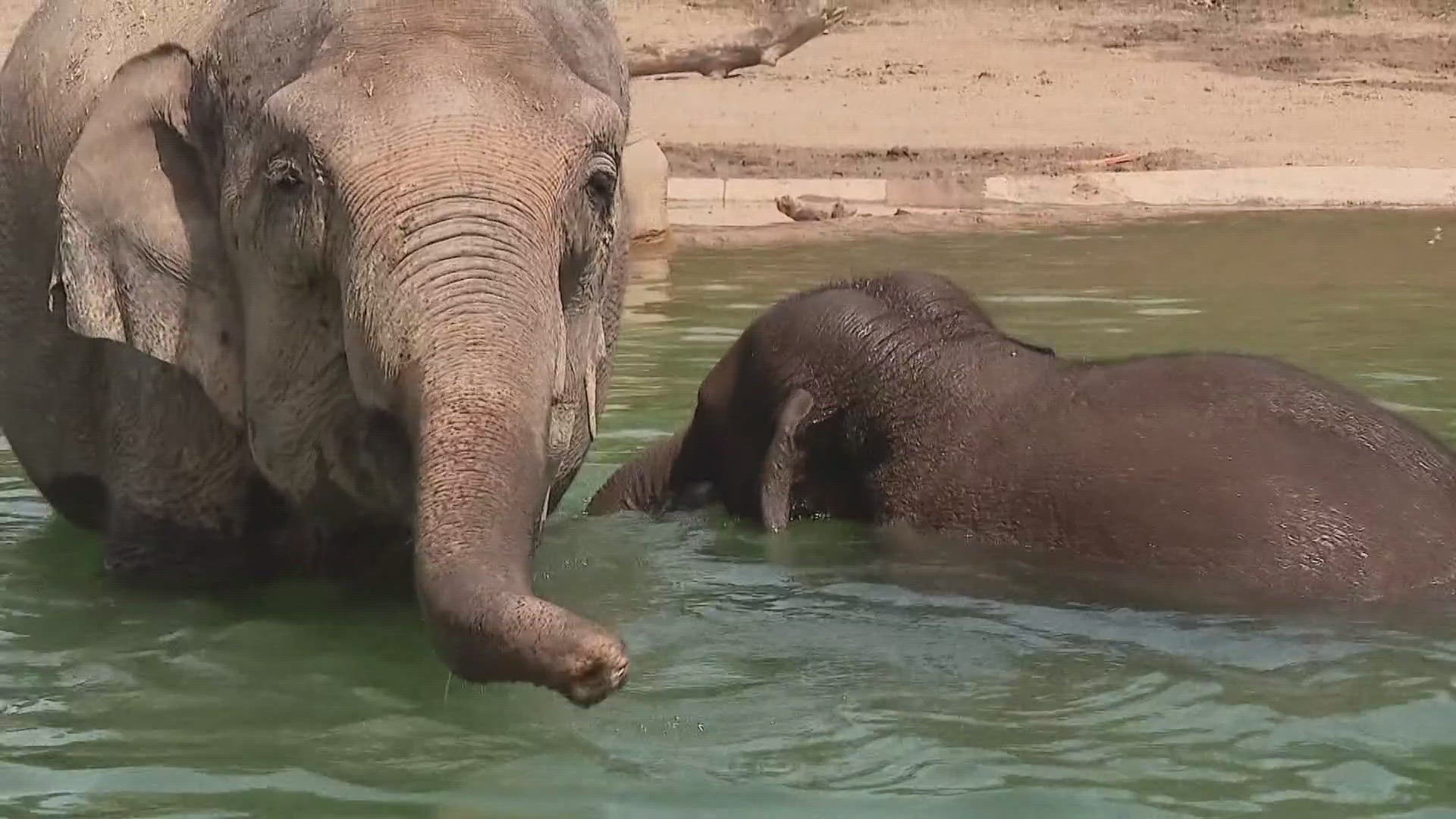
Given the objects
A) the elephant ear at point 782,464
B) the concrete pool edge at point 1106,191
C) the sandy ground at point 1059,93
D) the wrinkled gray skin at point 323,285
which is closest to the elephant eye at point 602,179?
the wrinkled gray skin at point 323,285

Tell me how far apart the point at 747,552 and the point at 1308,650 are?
223cm

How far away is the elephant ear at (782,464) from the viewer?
8500 mm

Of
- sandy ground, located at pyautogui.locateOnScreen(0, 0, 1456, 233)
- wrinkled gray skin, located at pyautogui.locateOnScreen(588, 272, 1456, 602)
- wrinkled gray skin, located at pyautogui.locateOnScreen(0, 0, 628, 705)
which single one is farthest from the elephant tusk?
sandy ground, located at pyautogui.locateOnScreen(0, 0, 1456, 233)

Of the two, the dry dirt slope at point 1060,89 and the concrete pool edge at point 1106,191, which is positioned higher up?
the dry dirt slope at point 1060,89

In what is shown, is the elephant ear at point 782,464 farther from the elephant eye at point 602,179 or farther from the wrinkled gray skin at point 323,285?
the elephant eye at point 602,179

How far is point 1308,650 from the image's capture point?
6.43 meters

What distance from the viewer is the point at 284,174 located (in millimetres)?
6078

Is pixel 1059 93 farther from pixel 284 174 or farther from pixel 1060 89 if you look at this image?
pixel 284 174

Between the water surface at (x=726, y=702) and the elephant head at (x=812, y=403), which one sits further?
the elephant head at (x=812, y=403)

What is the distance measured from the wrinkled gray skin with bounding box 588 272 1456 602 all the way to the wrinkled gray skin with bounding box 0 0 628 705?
1.31m

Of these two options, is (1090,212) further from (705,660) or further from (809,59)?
(705,660)

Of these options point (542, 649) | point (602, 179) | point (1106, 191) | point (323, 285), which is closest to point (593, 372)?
point (602, 179)

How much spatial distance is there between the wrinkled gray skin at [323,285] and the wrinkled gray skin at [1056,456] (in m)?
1.31

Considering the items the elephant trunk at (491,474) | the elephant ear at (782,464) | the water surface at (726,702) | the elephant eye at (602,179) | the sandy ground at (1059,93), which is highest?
the sandy ground at (1059,93)
